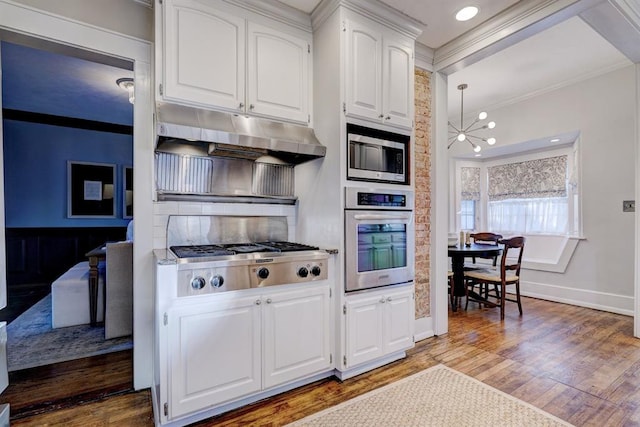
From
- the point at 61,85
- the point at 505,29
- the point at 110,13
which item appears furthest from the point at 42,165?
the point at 505,29

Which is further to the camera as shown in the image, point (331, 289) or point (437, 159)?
point (437, 159)

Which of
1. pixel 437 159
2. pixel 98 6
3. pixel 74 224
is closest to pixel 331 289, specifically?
pixel 437 159

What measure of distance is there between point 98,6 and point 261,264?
2030mm

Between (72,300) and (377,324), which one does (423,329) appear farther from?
(72,300)

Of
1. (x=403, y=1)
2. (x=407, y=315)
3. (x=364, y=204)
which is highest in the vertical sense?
(x=403, y=1)

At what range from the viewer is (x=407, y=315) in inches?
104

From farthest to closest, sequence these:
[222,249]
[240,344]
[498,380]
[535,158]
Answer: [535,158] < [498,380] < [222,249] < [240,344]

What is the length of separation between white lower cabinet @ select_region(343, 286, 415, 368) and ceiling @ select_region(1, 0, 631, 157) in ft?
7.42

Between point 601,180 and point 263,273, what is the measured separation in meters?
4.47

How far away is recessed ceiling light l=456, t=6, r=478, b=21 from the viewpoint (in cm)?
250

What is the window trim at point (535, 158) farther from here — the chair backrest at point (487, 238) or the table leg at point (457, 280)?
the table leg at point (457, 280)

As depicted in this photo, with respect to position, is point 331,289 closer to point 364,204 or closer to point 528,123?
point 364,204

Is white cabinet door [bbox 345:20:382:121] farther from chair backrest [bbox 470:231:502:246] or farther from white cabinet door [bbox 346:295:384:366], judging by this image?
chair backrest [bbox 470:231:502:246]

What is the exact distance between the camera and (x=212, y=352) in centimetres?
183
